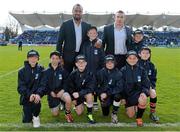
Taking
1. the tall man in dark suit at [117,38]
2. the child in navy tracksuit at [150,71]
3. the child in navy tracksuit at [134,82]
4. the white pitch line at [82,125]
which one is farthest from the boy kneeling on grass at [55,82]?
the child in navy tracksuit at [150,71]

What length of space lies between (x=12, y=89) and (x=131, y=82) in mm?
4706

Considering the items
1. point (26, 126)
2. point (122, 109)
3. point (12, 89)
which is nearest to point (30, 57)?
point (26, 126)

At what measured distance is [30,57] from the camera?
6559 mm

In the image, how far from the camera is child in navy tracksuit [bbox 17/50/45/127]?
21.3 feet

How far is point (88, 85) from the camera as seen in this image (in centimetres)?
693

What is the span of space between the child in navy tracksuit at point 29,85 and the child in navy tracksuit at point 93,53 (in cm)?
117

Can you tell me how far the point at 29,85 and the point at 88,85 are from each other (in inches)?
42.0

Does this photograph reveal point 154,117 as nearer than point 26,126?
No

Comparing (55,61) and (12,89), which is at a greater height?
(55,61)

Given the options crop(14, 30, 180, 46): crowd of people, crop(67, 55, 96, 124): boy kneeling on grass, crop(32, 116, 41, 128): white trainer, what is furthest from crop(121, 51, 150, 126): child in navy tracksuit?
crop(14, 30, 180, 46): crowd of people

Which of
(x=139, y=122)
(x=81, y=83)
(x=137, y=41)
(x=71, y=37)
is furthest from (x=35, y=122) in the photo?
(x=137, y=41)

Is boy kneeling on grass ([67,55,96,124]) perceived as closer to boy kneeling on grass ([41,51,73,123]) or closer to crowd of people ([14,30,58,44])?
boy kneeling on grass ([41,51,73,123])

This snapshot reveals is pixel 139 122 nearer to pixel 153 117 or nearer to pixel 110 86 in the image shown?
pixel 153 117

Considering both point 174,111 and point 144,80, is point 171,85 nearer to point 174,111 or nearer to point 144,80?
point 174,111
